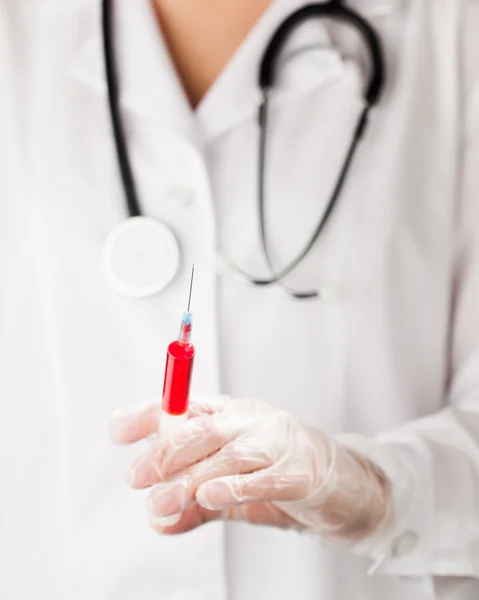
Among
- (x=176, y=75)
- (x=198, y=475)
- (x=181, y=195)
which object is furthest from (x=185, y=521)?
(x=176, y=75)

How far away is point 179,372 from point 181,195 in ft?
0.75

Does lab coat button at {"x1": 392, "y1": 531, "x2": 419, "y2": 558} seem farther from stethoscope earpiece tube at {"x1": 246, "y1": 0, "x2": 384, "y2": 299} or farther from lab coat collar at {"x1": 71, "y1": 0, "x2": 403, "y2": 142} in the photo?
lab coat collar at {"x1": 71, "y1": 0, "x2": 403, "y2": 142}

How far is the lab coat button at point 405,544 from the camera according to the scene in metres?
0.52

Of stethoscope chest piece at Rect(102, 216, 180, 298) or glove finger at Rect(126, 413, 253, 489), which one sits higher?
stethoscope chest piece at Rect(102, 216, 180, 298)

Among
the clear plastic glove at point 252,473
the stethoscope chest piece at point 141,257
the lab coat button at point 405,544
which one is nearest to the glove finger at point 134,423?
the clear plastic glove at point 252,473

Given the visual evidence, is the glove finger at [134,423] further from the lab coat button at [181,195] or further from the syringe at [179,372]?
the lab coat button at [181,195]

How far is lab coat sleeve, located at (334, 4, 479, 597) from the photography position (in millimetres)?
521

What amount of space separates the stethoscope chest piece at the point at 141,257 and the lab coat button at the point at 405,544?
0.30 meters

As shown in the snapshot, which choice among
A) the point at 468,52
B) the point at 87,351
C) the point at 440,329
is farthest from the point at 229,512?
the point at 468,52

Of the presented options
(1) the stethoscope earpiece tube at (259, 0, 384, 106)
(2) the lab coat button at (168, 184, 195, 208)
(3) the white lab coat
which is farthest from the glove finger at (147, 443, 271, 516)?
(1) the stethoscope earpiece tube at (259, 0, 384, 106)

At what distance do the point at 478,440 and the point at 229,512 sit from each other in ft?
0.82

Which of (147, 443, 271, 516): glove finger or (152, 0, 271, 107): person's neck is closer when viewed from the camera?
(147, 443, 271, 516): glove finger

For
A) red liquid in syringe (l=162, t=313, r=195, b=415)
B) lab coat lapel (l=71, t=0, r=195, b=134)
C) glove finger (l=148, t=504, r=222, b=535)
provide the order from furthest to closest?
lab coat lapel (l=71, t=0, r=195, b=134) → glove finger (l=148, t=504, r=222, b=535) → red liquid in syringe (l=162, t=313, r=195, b=415)

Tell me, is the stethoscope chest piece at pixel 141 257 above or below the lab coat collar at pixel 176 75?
below
